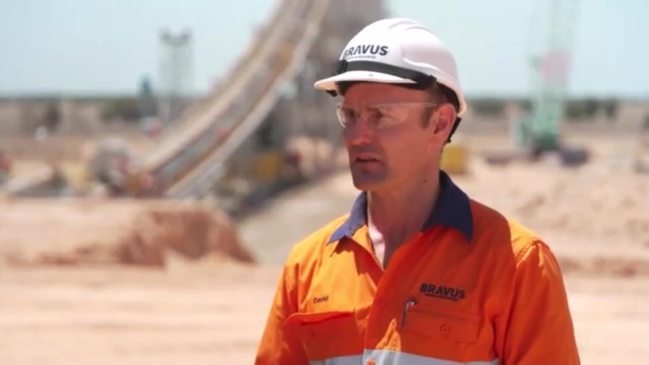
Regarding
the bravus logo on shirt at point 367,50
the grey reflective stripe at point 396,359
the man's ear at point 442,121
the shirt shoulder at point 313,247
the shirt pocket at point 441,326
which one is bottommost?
the grey reflective stripe at point 396,359

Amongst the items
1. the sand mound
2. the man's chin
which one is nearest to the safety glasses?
the man's chin

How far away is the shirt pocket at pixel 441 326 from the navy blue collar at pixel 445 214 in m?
0.18

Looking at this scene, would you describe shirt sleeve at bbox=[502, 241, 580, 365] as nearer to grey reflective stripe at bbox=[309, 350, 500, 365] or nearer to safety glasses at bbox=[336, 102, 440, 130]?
grey reflective stripe at bbox=[309, 350, 500, 365]

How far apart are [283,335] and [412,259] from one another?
393 mm

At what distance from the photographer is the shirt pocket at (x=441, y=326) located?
2301mm

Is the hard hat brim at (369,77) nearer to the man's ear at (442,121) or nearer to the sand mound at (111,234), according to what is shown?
the man's ear at (442,121)

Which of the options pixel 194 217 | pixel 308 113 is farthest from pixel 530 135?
pixel 194 217

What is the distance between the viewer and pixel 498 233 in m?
2.38

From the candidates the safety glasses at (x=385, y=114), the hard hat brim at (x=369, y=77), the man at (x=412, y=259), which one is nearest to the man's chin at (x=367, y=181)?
the man at (x=412, y=259)

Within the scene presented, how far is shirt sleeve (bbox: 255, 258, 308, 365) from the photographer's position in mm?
2576

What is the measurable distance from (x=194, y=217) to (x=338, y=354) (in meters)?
18.1

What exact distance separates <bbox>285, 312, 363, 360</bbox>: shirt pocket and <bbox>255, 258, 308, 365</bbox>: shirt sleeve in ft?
0.20

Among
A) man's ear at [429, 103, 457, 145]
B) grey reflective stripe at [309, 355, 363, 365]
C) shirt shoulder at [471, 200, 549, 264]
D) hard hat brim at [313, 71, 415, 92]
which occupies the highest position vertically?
hard hat brim at [313, 71, 415, 92]

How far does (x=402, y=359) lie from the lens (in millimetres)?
2330
